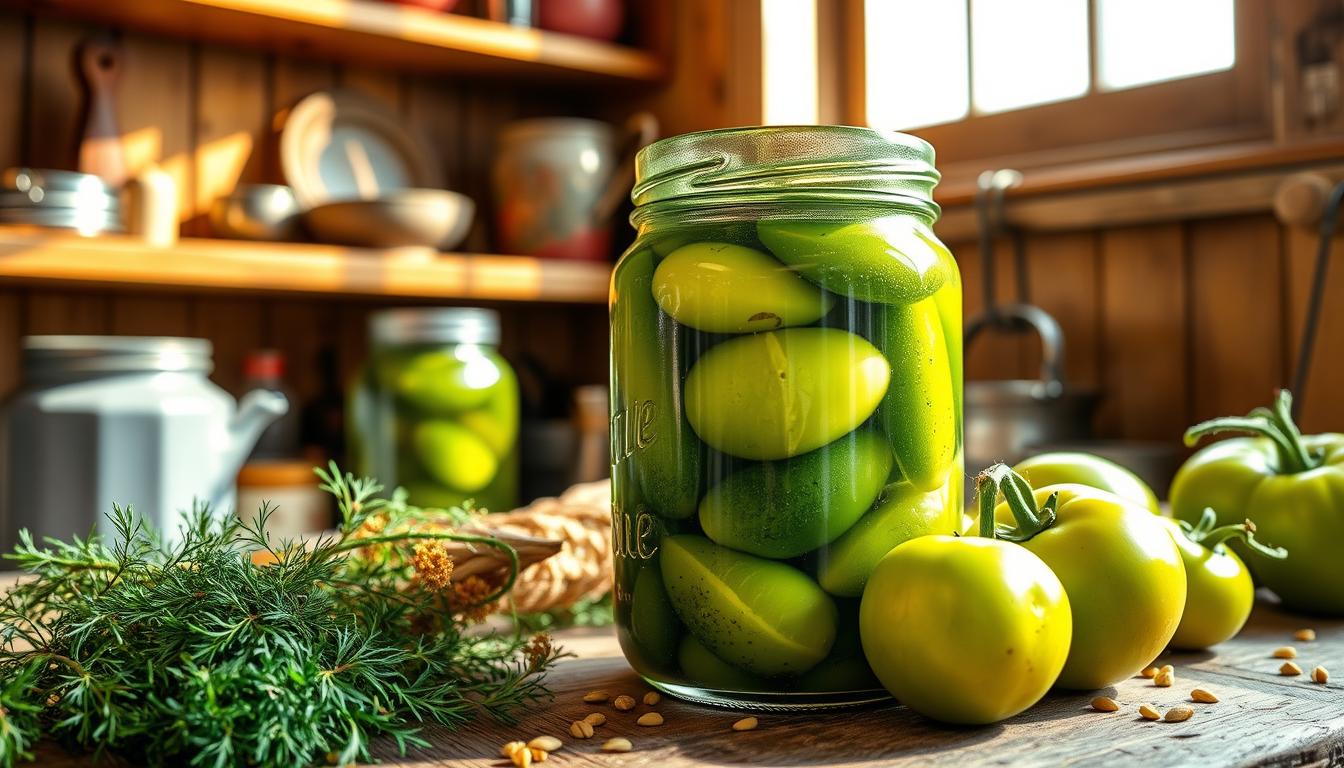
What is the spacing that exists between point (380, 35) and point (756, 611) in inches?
50.2

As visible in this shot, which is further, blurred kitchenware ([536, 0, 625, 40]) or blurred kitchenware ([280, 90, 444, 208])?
blurred kitchenware ([536, 0, 625, 40])

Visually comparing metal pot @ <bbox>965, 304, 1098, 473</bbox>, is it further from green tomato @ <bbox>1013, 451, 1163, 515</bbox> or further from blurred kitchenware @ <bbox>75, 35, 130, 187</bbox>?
blurred kitchenware @ <bbox>75, 35, 130, 187</bbox>

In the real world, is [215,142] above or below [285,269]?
above

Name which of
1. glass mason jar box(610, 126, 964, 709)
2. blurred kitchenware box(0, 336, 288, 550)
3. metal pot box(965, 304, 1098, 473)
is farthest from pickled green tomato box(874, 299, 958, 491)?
blurred kitchenware box(0, 336, 288, 550)

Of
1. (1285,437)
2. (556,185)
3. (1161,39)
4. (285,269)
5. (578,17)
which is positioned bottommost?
(1285,437)

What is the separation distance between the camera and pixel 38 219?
1290 mm

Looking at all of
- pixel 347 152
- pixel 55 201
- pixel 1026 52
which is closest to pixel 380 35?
pixel 347 152

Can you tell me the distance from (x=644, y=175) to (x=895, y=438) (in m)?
0.17

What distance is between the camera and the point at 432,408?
57.4 inches

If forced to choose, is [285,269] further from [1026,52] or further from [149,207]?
[1026,52]

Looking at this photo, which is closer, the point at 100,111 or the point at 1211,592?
the point at 1211,592

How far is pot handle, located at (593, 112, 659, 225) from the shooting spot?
Answer: 5.51ft

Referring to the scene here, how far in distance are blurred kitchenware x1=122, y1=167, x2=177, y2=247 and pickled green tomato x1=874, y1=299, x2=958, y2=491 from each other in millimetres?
1114

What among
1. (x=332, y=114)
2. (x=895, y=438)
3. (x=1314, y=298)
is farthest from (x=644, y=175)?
(x=332, y=114)
